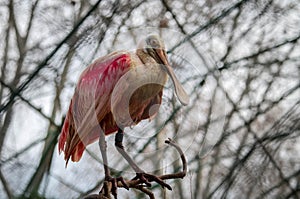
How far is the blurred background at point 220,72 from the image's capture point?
161 cm

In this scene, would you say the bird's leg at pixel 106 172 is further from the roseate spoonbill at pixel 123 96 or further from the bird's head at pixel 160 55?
the bird's head at pixel 160 55

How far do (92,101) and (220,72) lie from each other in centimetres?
79

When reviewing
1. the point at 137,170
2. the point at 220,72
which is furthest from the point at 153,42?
the point at 220,72

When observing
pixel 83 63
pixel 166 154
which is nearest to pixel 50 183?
pixel 83 63

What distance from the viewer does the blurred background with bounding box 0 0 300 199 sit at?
161cm

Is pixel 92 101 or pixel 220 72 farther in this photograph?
pixel 220 72

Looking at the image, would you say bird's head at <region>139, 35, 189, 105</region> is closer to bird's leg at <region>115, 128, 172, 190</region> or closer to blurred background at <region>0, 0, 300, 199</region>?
bird's leg at <region>115, 128, 172, 190</region>

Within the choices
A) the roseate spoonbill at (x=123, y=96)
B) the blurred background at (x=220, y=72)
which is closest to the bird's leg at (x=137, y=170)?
the roseate spoonbill at (x=123, y=96)

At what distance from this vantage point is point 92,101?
0.79m

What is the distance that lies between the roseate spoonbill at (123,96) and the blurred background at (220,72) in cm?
69

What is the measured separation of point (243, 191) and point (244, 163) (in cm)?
8

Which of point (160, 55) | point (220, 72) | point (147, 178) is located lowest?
point (147, 178)

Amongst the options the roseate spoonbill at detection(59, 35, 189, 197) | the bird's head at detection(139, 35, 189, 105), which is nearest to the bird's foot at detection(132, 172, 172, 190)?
the roseate spoonbill at detection(59, 35, 189, 197)

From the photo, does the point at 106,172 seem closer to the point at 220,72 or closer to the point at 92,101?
the point at 92,101
